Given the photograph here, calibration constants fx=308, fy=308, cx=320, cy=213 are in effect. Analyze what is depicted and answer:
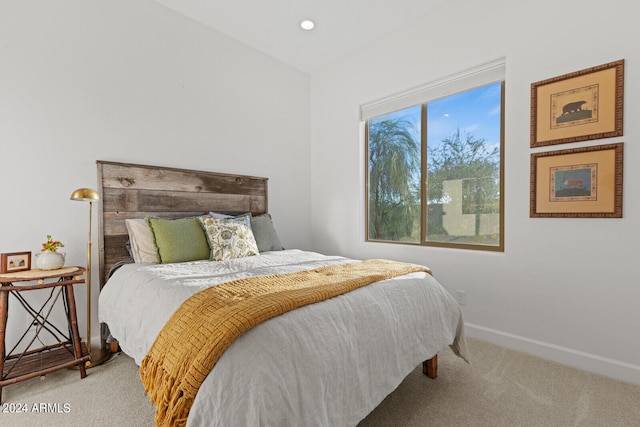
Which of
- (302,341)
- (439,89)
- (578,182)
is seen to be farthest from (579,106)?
(302,341)

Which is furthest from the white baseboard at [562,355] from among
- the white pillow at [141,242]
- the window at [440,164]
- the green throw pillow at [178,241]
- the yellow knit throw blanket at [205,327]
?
the white pillow at [141,242]

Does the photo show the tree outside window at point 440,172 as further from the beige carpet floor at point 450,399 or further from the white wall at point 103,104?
the white wall at point 103,104

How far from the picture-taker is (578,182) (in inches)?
80.4

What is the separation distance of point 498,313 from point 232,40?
3.56 meters

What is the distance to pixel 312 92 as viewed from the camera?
399 centimetres

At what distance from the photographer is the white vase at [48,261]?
6.27 feet

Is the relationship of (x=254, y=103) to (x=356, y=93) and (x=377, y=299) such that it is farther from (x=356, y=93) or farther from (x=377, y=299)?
(x=377, y=299)

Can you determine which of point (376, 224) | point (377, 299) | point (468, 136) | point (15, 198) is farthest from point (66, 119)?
point (468, 136)

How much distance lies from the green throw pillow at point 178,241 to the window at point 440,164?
1.80 metres

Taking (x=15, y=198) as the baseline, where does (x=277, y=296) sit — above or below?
below

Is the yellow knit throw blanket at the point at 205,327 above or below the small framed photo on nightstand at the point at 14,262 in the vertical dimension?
below

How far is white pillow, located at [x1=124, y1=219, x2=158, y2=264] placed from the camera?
7.54ft

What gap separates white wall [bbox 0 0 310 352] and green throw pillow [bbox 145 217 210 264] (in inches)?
21.6

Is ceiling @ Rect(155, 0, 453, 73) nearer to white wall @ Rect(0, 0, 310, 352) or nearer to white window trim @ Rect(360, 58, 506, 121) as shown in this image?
white wall @ Rect(0, 0, 310, 352)
